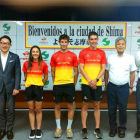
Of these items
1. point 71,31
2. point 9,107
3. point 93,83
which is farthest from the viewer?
point 71,31

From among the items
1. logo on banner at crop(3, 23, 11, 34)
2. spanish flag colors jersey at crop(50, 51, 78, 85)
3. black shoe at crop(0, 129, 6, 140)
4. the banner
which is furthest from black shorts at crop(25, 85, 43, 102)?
logo on banner at crop(3, 23, 11, 34)

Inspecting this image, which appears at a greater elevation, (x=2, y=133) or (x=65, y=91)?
(x=65, y=91)

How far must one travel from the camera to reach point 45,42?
11.4ft

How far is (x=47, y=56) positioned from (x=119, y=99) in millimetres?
1639

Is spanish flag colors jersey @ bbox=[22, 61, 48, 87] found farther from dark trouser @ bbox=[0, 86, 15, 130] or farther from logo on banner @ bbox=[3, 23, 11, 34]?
logo on banner @ bbox=[3, 23, 11, 34]

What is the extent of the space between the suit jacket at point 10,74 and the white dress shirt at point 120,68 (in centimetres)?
135

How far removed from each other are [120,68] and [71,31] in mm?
1354

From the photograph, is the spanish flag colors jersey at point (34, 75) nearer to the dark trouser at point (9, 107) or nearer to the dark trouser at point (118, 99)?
the dark trouser at point (9, 107)

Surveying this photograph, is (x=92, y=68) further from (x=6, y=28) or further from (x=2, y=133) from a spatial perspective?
(x=6, y=28)

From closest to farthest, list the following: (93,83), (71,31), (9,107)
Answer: (93,83), (9,107), (71,31)

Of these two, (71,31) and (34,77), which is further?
(71,31)

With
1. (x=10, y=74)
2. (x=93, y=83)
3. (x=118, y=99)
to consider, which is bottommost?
(x=118, y=99)

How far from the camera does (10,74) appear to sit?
2.51 metres

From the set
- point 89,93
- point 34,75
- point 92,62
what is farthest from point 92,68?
point 34,75
